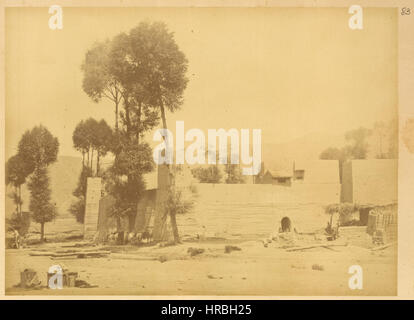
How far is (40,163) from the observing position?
270 inches

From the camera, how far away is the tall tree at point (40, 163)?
686cm

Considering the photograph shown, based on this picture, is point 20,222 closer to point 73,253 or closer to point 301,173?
point 73,253

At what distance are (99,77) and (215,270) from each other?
2.78 meters

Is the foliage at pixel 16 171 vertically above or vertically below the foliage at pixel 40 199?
above

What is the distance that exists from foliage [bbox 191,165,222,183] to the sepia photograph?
0.01 m

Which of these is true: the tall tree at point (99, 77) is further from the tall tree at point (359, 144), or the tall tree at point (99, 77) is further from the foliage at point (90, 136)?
the tall tree at point (359, 144)

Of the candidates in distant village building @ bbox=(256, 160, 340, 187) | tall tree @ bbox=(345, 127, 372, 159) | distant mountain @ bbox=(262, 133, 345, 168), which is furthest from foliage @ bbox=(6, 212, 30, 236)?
tall tree @ bbox=(345, 127, 372, 159)

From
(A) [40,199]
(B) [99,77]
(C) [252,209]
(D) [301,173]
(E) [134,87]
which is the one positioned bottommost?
(C) [252,209]

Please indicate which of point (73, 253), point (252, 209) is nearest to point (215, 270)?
point (252, 209)

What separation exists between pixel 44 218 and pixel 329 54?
160 inches

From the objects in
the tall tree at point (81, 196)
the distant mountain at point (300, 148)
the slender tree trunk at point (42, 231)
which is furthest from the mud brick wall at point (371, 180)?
the slender tree trunk at point (42, 231)

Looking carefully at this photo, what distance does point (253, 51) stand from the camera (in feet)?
22.5

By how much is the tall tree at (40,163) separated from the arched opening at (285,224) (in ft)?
9.24
